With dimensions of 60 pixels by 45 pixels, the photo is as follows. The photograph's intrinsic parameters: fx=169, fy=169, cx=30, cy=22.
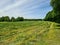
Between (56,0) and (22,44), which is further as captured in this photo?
(56,0)

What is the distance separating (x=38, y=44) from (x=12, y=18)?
11015cm

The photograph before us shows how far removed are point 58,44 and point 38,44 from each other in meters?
1.78

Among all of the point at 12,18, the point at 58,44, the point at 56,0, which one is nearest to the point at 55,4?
the point at 56,0

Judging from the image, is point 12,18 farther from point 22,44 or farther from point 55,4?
point 22,44

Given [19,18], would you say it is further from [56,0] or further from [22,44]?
[22,44]

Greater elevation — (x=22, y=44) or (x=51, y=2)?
(x=51, y=2)

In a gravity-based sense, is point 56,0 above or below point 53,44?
above

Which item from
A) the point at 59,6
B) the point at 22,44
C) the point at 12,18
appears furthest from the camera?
the point at 12,18

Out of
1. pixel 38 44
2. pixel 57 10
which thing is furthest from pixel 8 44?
pixel 57 10

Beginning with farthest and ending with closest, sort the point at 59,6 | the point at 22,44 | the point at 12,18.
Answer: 1. the point at 12,18
2. the point at 59,6
3. the point at 22,44

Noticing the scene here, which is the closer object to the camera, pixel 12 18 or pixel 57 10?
pixel 57 10

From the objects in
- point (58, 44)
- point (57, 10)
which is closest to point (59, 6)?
point (57, 10)

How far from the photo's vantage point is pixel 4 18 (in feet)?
411

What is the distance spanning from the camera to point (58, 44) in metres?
14.4
